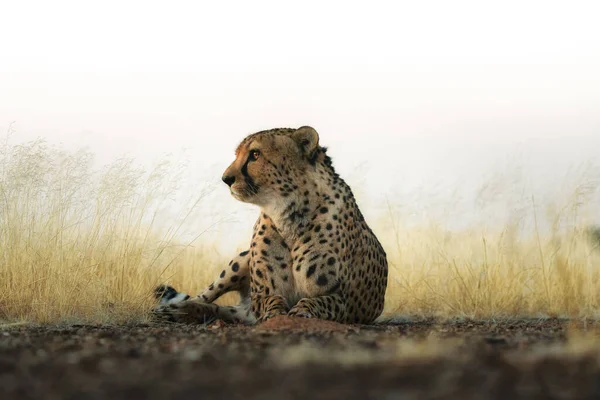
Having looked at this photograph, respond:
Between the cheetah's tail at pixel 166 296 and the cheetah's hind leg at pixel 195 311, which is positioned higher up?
the cheetah's tail at pixel 166 296

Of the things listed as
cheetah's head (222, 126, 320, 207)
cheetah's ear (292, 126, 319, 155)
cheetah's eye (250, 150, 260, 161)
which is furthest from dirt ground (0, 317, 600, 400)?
cheetah's ear (292, 126, 319, 155)

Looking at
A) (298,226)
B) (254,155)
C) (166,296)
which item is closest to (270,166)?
(254,155)

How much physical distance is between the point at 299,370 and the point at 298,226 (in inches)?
135

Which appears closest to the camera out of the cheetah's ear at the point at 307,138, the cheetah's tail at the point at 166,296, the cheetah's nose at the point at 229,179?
the cheetah's nose at the point at 229,179

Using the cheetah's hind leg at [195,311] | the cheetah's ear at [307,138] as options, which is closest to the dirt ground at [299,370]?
the cheetah's ear at [307,138]

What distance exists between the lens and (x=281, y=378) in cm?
286

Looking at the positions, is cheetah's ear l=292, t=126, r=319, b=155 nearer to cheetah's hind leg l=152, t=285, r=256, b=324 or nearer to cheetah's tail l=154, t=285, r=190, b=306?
cheetah's hind leg l=152, t=285, r=256, b=324

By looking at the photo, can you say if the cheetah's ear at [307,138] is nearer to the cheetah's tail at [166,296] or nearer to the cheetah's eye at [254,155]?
the cheetah's eye at [254,155]

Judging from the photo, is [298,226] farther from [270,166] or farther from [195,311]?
[195,311]

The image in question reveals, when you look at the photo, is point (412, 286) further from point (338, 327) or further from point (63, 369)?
point (63, 369)

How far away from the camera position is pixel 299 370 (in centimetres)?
296

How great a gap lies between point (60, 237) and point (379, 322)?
2846 mm

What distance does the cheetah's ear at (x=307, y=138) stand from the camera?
646 cm

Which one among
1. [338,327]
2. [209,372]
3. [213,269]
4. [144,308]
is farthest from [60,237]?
[209,372]
